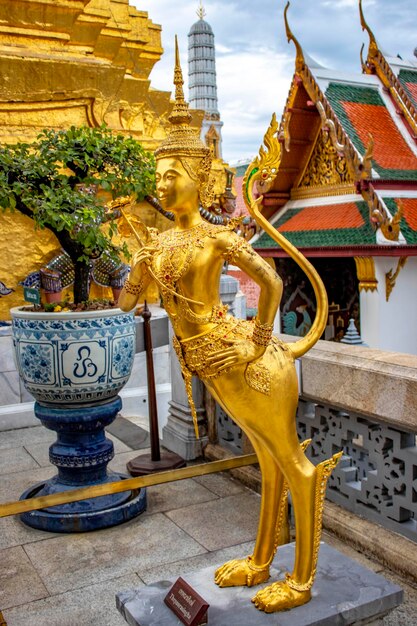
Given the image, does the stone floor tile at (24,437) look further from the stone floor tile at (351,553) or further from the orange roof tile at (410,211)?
the orange roof tile at (410,211)

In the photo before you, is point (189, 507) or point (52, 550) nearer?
point (52, 550)

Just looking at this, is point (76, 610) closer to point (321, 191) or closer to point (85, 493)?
point (85, 493)

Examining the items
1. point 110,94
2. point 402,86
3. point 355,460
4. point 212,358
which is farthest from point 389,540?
point 402,86

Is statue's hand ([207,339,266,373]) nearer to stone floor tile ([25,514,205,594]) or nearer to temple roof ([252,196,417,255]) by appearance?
stone floor tile ([25,514,205,594])

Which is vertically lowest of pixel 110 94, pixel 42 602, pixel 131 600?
pixel 42 602

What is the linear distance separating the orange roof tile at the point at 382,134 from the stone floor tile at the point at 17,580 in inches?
305

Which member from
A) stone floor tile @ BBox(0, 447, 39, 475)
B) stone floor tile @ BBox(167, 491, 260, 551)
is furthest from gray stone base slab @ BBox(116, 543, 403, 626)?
stone floor tile @ BBox(0, 447, 39, 475)

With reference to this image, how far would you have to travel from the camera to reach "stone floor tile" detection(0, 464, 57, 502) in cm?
433

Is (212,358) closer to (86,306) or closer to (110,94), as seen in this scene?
(86,306)

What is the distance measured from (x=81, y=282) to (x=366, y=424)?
197cm

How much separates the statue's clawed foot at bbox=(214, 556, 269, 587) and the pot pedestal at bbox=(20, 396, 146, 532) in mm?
1456

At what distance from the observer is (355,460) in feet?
11.5

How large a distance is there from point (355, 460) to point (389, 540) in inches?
18.4

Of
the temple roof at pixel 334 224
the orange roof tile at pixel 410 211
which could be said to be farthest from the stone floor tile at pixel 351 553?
the orange roof tile at pixel 410 211
